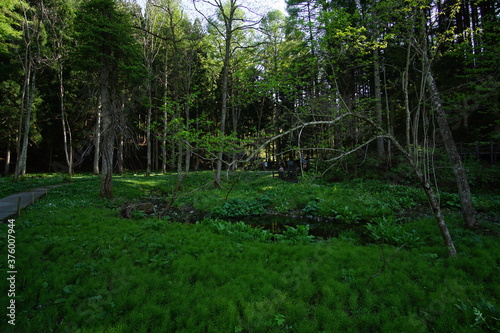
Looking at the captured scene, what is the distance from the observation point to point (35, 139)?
19.2 metres

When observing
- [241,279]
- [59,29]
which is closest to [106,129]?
[241,279]

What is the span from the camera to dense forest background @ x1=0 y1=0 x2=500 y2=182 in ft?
13.4

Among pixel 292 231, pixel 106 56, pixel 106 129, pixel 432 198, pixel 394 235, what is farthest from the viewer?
pixel 106 129

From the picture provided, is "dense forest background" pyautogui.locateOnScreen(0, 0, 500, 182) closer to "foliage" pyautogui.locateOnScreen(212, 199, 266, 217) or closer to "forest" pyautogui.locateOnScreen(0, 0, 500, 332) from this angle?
"forest" pyautogui.locateOnScreen(0, 0, 500, 332)

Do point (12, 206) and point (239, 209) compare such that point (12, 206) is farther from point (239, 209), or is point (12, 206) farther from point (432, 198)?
point (432, 198)

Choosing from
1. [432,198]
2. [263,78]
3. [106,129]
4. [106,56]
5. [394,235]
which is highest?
[106,56]

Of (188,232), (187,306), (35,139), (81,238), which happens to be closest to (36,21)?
(35,139)

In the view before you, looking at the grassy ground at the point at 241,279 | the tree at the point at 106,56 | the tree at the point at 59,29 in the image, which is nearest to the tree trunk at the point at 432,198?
the grassy ground at the point at 241,279

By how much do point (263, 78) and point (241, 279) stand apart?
24.2 feet

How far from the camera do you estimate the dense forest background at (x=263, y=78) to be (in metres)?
4.07

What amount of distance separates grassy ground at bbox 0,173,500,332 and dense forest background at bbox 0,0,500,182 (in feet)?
6.89

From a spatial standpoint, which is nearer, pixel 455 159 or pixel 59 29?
pixel 455 159

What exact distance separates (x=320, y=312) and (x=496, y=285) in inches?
113

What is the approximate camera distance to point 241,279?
3.71 m
